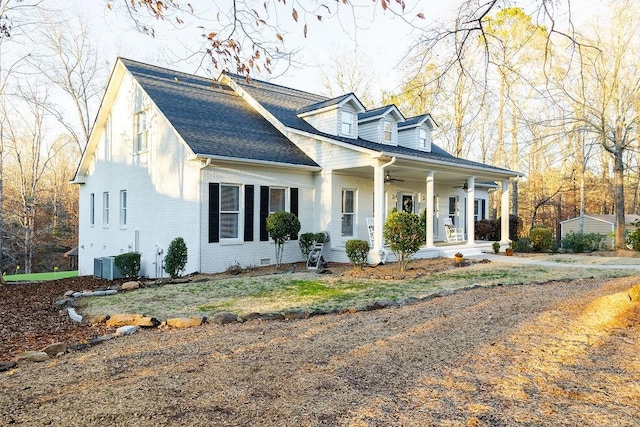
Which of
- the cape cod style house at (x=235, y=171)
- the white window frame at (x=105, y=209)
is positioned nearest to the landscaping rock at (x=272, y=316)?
the cape cod style house at (x=235, y=171)

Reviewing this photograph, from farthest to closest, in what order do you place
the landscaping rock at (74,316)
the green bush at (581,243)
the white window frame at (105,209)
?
the green bush at (581,243) < the white window frame at (105,209) < the landscaping rock at (74,316)

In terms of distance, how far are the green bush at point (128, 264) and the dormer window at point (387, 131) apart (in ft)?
30.3

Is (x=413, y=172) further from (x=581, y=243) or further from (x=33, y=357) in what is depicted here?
(x=33, y=357)

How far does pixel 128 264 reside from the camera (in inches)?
484

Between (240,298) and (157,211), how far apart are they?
6449mm

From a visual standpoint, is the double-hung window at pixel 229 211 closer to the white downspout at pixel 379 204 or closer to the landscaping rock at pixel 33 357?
the white downspout at pixel 379 204

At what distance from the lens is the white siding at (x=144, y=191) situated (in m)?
12.0

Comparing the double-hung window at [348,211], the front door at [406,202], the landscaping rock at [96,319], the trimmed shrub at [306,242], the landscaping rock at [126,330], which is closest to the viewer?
the landscaping rock at [126,330]

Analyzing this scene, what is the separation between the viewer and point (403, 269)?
35.8 ft

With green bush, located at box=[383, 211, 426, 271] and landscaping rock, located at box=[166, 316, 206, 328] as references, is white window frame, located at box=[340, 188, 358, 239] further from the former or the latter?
landscaping rock, located at box=[166, 316, 206, 328]

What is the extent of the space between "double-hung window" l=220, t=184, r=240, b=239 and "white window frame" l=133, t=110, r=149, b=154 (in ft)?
12.0

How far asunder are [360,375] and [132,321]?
3.70 m

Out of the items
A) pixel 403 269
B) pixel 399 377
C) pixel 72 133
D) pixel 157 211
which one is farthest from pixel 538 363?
pixel 72 133

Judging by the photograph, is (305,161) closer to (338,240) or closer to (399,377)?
(338,240)
